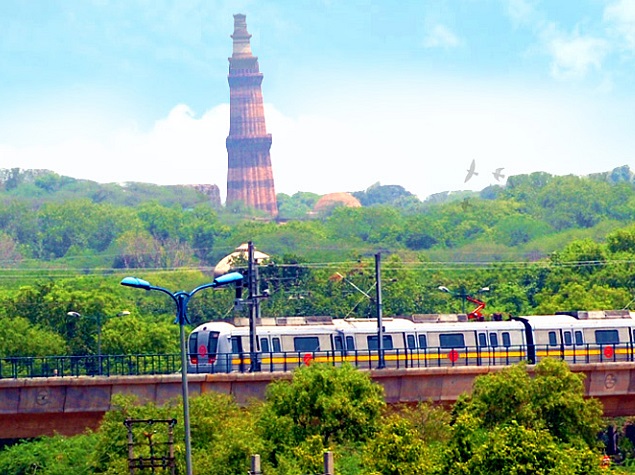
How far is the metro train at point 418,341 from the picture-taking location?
78625 mm

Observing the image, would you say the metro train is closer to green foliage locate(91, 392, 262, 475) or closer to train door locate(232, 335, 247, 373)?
train door locate(232, 335, 247, 373)

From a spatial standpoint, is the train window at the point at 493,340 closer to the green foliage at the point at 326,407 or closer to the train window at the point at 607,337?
the train window at the point at 607,337

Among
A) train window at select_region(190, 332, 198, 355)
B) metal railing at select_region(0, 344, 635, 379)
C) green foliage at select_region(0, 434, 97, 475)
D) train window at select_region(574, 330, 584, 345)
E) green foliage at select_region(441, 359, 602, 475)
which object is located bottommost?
green foliage at select_region(0, 434, 97, 475)

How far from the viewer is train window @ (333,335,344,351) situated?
80250 millimetres

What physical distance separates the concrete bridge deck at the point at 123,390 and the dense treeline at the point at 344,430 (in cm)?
156

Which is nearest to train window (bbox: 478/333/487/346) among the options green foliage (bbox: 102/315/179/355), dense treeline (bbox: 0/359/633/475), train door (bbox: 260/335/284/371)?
train door (bbox: 260/335/284/371)

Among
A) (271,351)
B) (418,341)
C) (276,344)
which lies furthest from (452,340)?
(271,351)

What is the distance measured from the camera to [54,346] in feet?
340

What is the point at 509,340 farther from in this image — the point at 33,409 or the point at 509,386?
the point at 33,409

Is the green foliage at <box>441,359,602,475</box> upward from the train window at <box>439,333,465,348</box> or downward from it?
downward

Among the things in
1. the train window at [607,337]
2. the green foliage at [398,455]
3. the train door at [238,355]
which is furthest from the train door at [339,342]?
the green foliage at [398,455]

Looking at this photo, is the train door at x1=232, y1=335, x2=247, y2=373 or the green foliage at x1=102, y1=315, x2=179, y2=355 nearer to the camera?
the train door at x1=232, y1=335, x2=247, y2=373

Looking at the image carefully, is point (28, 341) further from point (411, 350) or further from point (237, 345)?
point (411, 350)

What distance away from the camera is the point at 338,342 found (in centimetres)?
8038
